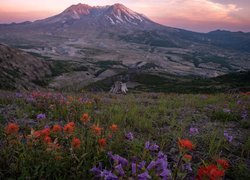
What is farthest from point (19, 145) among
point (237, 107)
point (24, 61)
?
point (24, 61)

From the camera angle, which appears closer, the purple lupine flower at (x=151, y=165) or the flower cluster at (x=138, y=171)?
the flower cluster at (x=138, y=171)

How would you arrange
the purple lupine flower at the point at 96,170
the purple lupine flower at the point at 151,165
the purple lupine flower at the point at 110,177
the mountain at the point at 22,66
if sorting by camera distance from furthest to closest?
the mountain at the point at 22,66, the purple lupine flower at the point at 96,170, the purple lupine flower at the point at 151,165, the purple lupine flower at the point at 110,177

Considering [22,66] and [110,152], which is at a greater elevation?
[110,152]

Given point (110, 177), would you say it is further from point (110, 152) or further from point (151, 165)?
point (110, 152)

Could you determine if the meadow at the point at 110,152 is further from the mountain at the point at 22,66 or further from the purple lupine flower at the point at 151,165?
the mountain at the point at 22,66

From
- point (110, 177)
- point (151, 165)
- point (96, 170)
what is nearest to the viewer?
point (110, 177)

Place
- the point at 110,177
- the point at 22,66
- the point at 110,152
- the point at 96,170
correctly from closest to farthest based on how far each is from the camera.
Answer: the point at 110,177 → the point at 96,170 → the point at 110,152 → the point at 22,66

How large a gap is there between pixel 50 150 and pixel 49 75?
91.1 m

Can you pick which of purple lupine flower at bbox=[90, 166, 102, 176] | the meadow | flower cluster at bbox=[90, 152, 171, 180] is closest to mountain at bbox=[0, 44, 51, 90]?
the meadow

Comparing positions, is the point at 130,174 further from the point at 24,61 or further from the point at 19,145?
the point at 24,61

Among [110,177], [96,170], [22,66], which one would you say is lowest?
[22,66]

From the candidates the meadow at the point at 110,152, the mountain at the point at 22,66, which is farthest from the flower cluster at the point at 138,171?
the mountain at the point at 22,66

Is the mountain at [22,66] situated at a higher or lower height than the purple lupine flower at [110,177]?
lower

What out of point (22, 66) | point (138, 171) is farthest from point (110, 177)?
point (22, 66)
